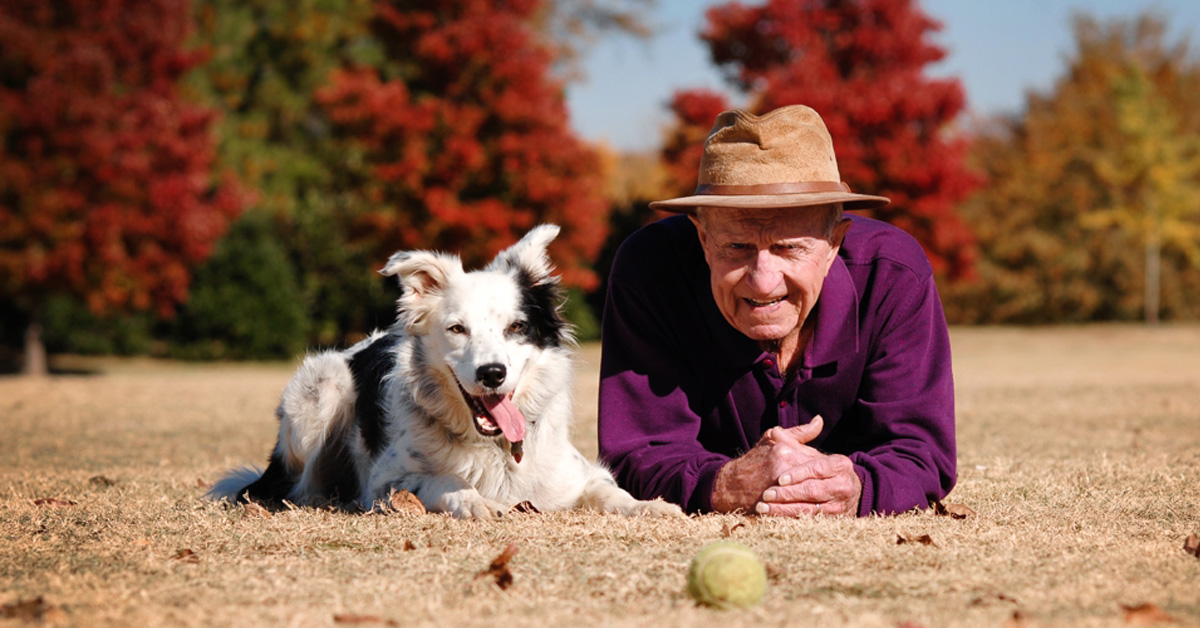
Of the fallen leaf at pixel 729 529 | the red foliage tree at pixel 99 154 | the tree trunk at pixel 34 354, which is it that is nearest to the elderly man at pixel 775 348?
the fallen leaf at pixel 729 529

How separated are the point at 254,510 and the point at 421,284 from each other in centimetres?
127

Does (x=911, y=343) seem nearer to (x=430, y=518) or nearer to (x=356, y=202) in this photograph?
(x=430, y=518)

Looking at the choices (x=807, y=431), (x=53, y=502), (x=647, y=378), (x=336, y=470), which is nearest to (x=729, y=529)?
(x=807, y=431)

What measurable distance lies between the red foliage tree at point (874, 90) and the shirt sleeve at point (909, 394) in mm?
17966

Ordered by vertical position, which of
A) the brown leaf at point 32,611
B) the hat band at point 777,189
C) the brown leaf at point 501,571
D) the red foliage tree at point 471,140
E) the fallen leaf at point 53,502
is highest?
the red foliage tree at point 471,140

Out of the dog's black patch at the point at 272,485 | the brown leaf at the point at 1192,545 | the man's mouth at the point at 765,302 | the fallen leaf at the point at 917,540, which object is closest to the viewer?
the brown leaf at the point at 1192,545

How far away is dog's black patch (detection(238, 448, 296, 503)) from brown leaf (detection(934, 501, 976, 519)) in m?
3.08

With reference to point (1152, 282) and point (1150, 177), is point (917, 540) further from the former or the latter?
point (1152, 282)

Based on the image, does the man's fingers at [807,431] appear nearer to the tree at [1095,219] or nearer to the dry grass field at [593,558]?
the dry grass field at [593,558]

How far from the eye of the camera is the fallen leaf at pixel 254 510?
4703mm

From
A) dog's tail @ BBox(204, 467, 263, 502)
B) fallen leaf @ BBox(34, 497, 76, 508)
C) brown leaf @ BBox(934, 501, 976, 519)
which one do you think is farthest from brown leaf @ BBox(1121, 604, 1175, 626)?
fallen leaf @ BBox(34, 497, 76, 508)

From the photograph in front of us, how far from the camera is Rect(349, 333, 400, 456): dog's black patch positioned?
5.20 metres

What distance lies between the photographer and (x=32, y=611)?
298cm

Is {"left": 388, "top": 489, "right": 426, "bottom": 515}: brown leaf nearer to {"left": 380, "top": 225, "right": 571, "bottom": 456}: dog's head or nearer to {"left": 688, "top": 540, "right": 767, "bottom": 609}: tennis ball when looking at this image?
{"left": 380, "top": 225, "right": 571, "bottom": 456}: dog's head
